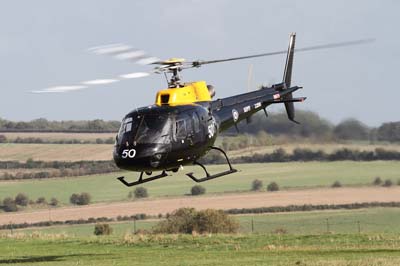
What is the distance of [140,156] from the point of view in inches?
1330

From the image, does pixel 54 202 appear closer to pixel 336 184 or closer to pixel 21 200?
pixel 21 200

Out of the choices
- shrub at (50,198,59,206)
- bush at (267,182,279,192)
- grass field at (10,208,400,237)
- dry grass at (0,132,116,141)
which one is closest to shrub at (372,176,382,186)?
grass field at (10,208,400,237)

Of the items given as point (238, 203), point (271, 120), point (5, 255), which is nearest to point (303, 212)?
point (238, 203)

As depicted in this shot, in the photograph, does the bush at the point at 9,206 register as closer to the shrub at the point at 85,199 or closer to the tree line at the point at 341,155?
the shrub at the point at 85,199

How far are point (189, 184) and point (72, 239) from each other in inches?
1716

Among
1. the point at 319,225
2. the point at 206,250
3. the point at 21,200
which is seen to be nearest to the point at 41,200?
the point at 21,200

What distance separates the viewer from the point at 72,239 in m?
53.4

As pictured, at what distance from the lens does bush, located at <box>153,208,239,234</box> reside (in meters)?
63.0

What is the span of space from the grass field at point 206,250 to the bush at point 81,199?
35095mm

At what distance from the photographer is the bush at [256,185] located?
290 feet

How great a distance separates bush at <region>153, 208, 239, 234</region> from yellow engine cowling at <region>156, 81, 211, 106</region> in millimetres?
25558

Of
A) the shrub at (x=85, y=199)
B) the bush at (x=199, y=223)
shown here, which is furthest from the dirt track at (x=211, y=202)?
the bush at (x=199, y=223)

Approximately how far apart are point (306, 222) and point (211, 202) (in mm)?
11535

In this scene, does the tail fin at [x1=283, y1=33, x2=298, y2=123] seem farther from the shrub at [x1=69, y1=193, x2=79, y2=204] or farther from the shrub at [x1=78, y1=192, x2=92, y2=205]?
the shrub at [x1=69, y1=193, x2=79, y2=204]
